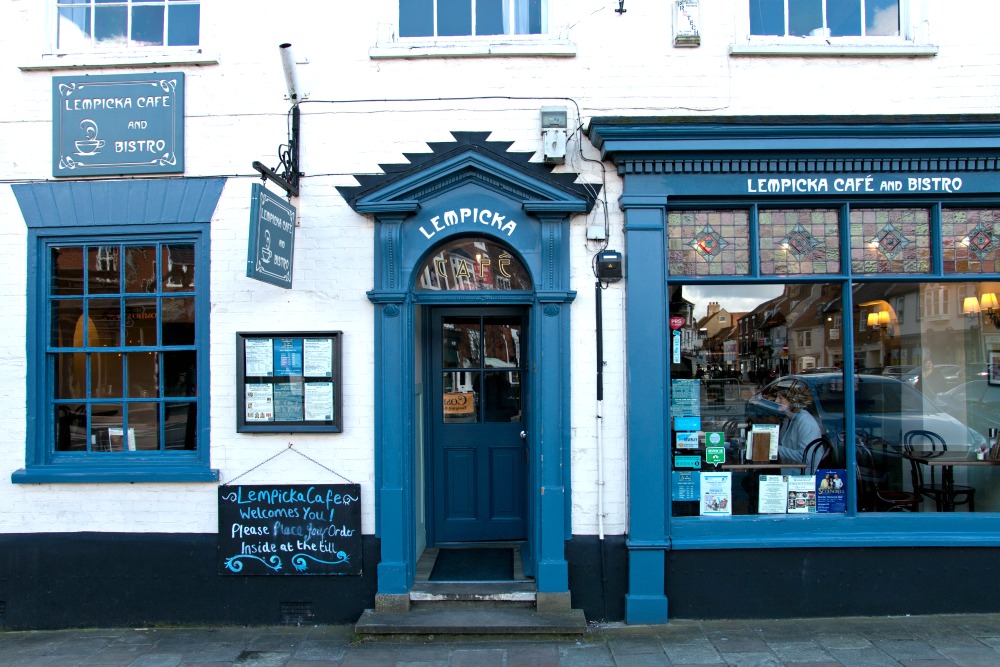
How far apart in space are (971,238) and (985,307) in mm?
813

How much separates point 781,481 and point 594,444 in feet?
5.45

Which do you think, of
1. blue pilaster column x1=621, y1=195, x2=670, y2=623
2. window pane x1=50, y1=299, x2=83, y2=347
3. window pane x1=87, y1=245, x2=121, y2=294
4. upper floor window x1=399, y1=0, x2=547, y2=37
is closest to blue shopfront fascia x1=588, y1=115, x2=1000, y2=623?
blue pilaster column x1=621, y1=195, x2=670, y2=623

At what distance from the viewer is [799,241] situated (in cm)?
547

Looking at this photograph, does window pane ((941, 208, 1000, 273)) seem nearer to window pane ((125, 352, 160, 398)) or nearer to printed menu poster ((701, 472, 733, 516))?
printed menu poster ((701, 472, 733, 516))

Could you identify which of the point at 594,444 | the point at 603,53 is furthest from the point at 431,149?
the point at 594,444

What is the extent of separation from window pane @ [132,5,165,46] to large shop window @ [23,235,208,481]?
1.73 metres


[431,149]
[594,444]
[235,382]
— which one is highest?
[431,149]

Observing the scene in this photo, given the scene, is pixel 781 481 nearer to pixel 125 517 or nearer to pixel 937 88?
pixel 937 88

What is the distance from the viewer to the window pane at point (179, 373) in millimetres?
5484

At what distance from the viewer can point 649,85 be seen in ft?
17.8

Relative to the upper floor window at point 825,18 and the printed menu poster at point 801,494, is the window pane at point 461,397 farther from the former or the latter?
the upper floor window at point 825,18

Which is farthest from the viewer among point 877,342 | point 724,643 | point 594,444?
point 877,342

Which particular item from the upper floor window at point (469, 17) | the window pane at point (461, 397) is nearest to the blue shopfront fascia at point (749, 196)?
the upper floor window at point (469, 17)

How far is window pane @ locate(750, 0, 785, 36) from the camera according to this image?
18.4 ft
